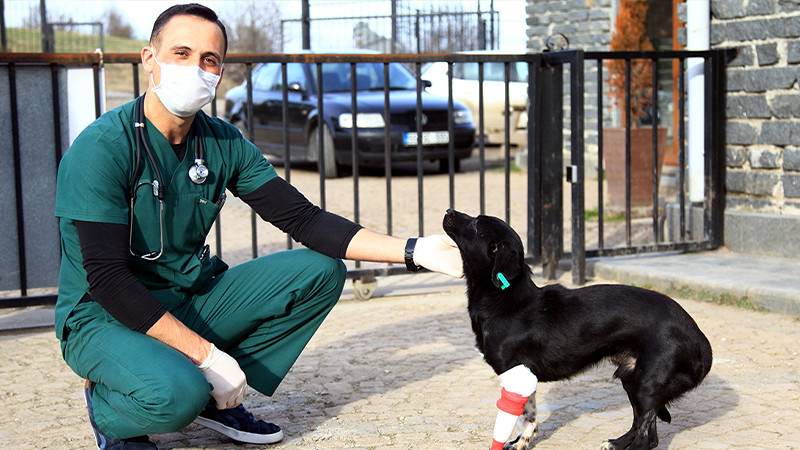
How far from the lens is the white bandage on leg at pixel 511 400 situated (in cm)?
321

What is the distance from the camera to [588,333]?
3.43 metres

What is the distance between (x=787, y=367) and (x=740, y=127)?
3.11 m

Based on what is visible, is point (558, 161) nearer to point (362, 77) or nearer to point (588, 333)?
point (588, 333)

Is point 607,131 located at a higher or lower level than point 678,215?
higher

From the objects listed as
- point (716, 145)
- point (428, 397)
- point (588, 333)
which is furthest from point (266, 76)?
point (588, 333)

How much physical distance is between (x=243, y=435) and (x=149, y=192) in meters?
1.03

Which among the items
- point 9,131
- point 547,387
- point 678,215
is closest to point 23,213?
point 9,131

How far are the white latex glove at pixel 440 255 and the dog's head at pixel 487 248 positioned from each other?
0.26ft

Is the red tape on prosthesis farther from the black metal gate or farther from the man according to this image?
the black metal gate

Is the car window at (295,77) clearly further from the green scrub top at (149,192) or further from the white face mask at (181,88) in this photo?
the white face mask at (181,88)

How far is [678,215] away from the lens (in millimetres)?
7602

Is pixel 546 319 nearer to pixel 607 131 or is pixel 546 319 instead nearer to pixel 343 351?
pixel 343 351

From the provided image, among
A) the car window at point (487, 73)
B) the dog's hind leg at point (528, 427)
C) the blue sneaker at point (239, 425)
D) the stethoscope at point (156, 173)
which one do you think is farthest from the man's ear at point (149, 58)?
the car window at point (487, 73)

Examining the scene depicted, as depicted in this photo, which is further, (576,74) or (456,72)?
(456,72)
